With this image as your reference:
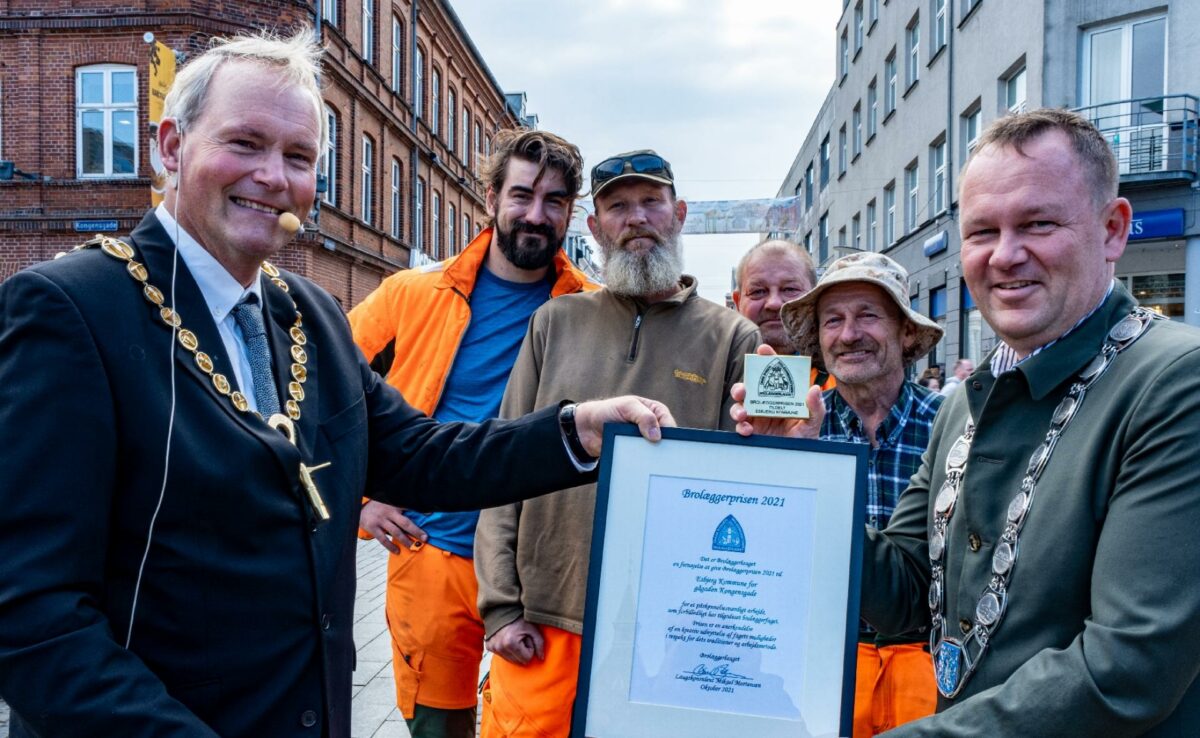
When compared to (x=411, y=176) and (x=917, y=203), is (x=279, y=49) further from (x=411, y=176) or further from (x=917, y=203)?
(x=411, y=176)

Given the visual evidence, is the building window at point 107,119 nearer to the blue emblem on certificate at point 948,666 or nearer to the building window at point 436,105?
the building window at point 436,105

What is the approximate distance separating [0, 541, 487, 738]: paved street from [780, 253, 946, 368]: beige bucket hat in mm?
3042

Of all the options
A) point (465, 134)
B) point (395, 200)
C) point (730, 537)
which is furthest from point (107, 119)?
point (730, 537)

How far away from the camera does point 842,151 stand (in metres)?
31.0

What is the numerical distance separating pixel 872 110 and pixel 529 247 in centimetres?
2558

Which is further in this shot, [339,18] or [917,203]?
[917,203]

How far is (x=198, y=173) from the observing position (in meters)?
1.77

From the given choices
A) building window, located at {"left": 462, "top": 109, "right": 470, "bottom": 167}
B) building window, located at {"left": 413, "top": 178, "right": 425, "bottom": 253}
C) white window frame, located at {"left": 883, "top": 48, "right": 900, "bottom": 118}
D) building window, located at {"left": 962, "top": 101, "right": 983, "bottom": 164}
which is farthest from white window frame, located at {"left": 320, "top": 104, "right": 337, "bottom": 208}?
white window frame, located at {"left": 883, "top": 48, "right": 900, "bottom": 118}

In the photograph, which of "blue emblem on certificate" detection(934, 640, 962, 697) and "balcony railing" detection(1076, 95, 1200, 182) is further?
"balcony railing" detection(1076, 95, 1200, 182)

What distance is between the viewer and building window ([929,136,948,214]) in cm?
1931

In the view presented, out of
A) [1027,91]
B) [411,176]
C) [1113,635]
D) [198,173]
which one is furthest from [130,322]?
[411,176]

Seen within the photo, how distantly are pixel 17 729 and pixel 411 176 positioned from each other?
2394 cm

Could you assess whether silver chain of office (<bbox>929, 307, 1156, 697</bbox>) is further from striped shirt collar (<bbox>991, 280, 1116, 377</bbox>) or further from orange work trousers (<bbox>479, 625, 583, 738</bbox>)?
orange work trousers (<bbox>479, 625, 583, 738</bbox>)

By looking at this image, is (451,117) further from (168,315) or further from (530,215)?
(168,315)
